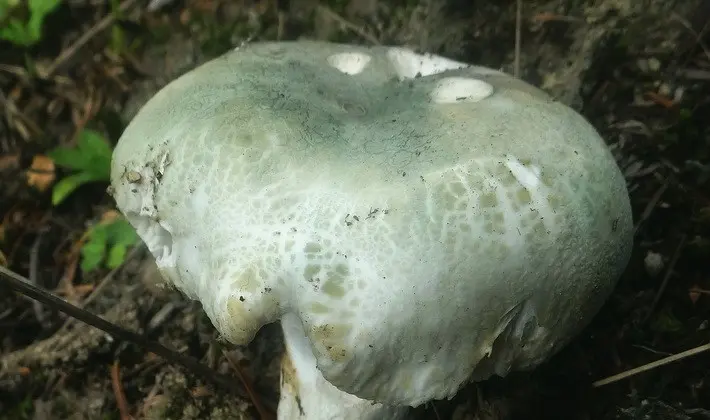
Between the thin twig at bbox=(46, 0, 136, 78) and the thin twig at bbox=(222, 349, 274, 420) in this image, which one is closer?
the thin twig at bbox=(222, 349, 274, 420)

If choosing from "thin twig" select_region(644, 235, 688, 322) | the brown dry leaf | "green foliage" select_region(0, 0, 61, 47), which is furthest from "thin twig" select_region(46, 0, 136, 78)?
"thin twig" select_region(644, 235, 688, 322)

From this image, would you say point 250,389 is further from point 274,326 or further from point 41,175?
point 41,175

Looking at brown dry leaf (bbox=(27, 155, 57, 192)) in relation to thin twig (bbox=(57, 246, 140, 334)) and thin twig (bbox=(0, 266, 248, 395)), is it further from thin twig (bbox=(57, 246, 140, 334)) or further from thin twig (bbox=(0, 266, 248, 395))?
thin twig (bbox=(0, 266, 248, 395))

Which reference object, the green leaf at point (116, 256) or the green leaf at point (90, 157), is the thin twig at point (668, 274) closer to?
the green leaf at point (116, 256)

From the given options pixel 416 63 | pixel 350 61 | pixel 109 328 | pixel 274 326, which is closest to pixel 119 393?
pixel 109 328

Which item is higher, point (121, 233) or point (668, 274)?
point (668, 274)
